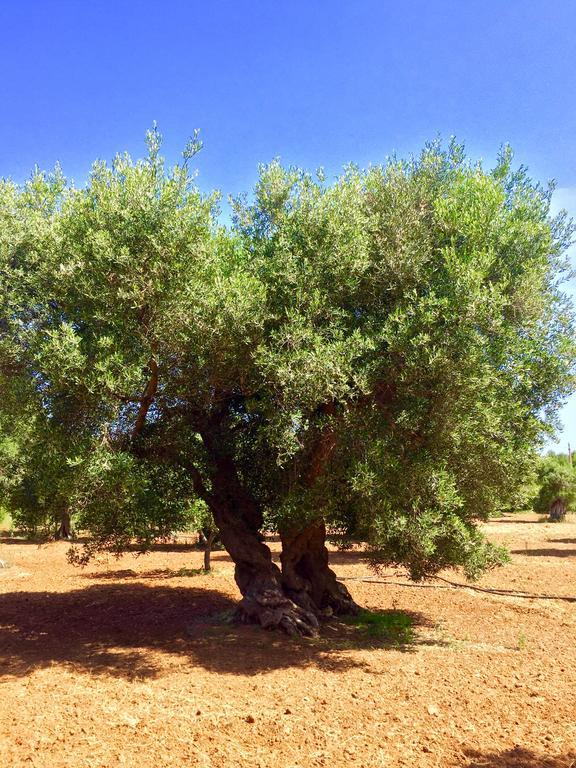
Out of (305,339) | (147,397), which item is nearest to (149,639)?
(147,397)

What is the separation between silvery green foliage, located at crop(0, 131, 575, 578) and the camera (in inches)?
449

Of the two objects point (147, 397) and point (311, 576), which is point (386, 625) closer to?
point (311, 576)

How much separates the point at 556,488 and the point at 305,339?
47528mm

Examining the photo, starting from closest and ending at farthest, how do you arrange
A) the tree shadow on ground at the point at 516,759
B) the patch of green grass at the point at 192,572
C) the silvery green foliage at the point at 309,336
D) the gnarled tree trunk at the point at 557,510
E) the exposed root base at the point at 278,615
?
the tree shadow on ground at the point at 516,759 → the silvery green foliage at the point at 309,336 → the exposed root base at the point at 278,615 → the patch of green grass at the point at 192,572 → the gnarled tree trunk at the point at 557,510

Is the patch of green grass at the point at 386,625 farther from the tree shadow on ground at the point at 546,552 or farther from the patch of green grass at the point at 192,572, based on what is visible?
the tree shadow on ground at the point at 546,552

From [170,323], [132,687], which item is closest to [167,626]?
[132,687]

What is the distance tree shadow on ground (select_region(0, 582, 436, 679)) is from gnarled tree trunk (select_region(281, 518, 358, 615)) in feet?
2.62

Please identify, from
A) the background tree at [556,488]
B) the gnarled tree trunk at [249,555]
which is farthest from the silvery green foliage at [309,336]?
the background tree at [556,488]

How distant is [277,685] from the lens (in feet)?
35.3

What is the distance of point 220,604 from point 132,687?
8.13m

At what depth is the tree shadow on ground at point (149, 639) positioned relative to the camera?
480 inches

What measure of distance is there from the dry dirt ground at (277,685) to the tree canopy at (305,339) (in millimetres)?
2137

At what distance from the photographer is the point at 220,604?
728 inches

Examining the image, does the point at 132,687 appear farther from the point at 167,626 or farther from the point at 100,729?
the point at 167,626
